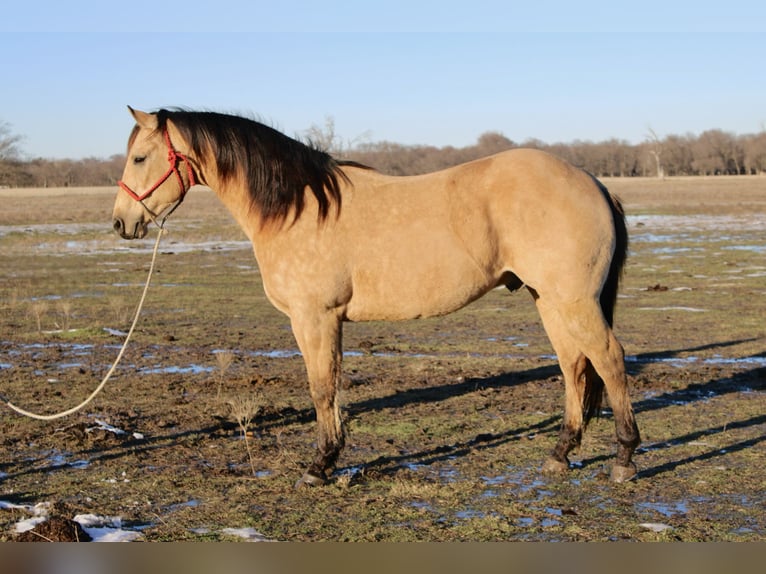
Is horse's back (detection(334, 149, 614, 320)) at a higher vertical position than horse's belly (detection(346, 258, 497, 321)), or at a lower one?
higher

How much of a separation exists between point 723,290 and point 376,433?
1100 cm

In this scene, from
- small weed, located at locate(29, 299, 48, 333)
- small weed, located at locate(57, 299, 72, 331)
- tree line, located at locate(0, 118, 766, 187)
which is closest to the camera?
small weed, located at locate(57, 299, 72, 331)

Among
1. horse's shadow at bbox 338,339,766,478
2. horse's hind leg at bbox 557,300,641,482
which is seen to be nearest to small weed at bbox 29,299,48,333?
horse's shadow at bbox 338,339,766,478

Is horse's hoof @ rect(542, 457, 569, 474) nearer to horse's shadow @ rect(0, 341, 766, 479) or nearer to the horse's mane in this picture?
horse's shadow @ rect(0, 341, 766, 479)

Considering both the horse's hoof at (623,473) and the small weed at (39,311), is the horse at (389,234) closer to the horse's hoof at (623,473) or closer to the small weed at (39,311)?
the horse's hoof at (623,473)

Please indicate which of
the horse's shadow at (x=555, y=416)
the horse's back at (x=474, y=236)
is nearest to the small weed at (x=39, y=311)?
the horse's shadow at (x=555, y=416)

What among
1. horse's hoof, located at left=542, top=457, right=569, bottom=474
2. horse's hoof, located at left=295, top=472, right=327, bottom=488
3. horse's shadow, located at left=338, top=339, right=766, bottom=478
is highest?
horse's hoof, located at left=295, top=472, right=327, bottom=488

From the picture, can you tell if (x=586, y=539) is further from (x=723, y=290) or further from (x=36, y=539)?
(x=723, y=290)

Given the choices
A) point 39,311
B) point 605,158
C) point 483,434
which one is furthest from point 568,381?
point 605,158

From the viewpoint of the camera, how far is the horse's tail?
6.03 meters

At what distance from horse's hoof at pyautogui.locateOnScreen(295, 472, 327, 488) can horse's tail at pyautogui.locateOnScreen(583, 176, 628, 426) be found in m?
2.01

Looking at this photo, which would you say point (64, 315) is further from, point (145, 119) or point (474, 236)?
point (474, 236)

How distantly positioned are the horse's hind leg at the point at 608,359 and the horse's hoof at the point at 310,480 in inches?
78.3

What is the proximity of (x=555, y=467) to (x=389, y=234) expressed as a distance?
2.04 meters
